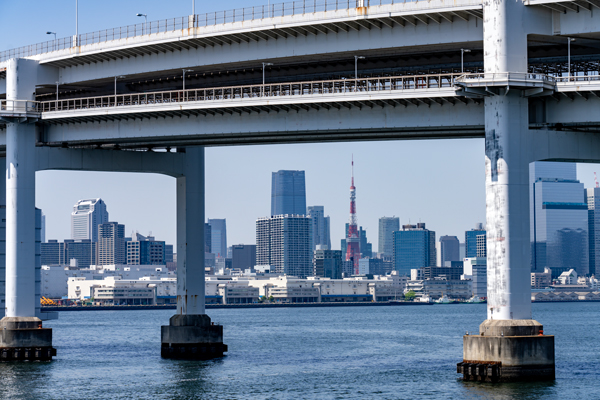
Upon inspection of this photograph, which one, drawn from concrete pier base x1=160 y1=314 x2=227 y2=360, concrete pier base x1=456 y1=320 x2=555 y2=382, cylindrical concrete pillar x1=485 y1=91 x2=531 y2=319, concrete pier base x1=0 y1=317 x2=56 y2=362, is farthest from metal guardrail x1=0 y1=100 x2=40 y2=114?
concrete pier base x1=456 y1=320 x2=555 y2=382

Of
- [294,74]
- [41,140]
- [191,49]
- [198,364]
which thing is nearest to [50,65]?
[41,140]

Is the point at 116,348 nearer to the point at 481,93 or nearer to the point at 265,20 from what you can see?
the point at 265,20

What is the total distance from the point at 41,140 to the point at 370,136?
25.0 meters

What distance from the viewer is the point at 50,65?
7300cm

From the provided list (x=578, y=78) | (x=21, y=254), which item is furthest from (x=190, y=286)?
(x=578, y=78)

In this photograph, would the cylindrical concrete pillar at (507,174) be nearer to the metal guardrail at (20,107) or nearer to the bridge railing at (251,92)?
the bridge railing at (251,92)

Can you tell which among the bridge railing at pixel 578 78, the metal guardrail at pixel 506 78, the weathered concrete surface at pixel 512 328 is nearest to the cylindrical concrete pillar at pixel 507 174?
the metal guardrail at pixel 506 78

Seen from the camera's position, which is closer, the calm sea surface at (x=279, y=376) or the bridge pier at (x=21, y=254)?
the calm sea surface at (x=279, y=376)

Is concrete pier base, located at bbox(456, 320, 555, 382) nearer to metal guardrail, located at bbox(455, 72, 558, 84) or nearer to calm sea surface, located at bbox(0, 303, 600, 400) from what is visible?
calm sea surface, located at bbox(0, 303, 600, 400)

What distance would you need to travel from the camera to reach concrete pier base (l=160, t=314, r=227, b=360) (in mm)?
74125

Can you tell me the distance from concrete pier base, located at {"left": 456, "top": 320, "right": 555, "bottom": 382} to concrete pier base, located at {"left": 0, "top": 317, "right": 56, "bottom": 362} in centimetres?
3199

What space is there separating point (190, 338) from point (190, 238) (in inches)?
292

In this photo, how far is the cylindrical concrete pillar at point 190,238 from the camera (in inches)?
2958

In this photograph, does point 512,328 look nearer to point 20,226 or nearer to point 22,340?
point 22,340
